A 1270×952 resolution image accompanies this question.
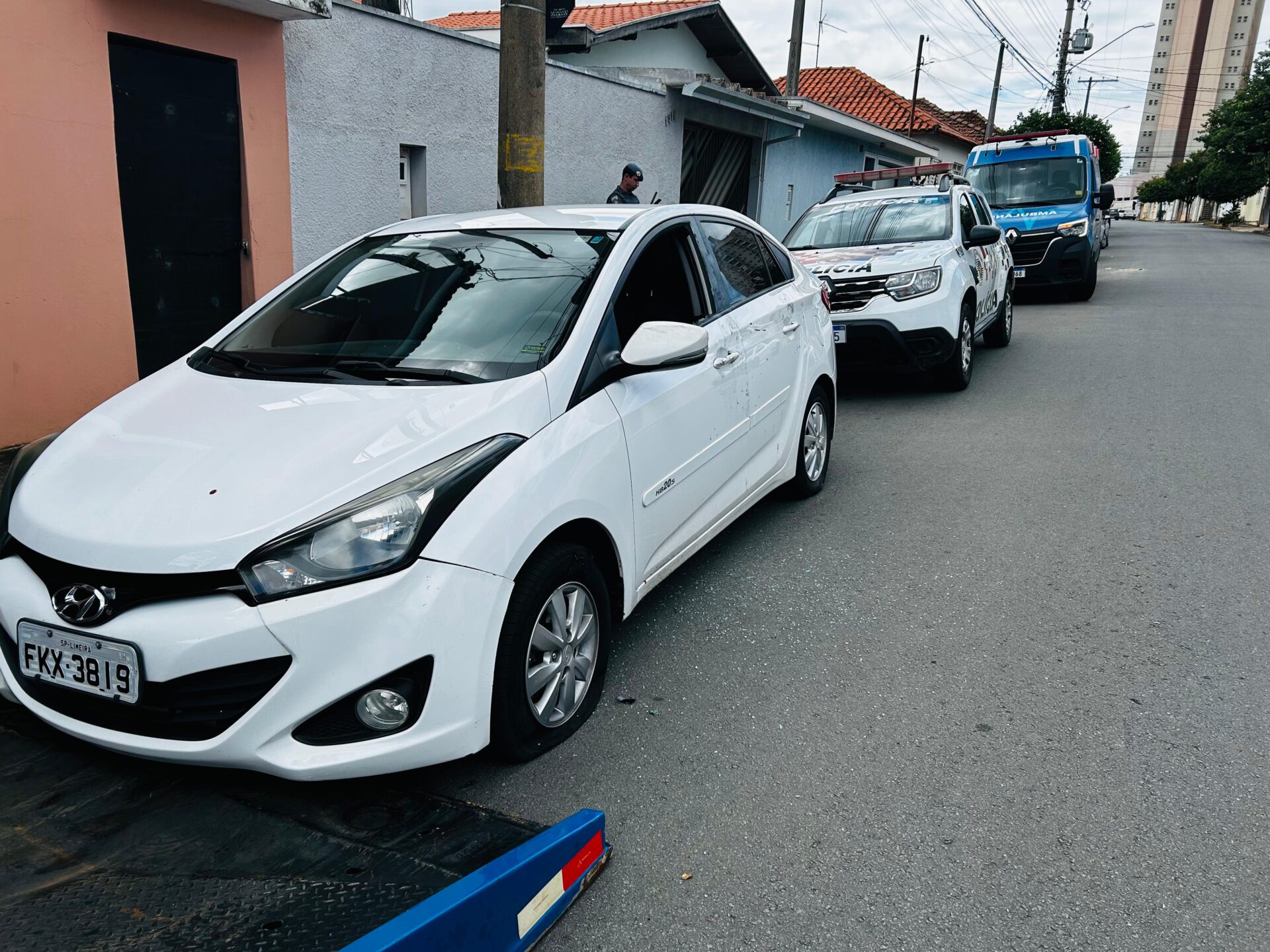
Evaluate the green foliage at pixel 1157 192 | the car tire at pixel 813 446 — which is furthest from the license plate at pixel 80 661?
the green foliage at pixel 1157 192

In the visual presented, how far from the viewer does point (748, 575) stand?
14.9 feet

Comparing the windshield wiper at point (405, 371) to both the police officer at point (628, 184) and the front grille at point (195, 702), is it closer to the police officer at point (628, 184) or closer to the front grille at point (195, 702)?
the front grille at point (195, 702)

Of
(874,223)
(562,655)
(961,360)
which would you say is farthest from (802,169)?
(562,655)

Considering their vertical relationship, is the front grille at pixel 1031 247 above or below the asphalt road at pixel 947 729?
above

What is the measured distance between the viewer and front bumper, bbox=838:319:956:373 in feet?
25.8


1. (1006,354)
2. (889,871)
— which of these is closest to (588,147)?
(1006,354)

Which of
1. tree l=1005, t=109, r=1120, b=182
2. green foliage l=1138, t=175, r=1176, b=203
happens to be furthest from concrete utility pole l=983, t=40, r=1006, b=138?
green foliage l=1138, t=175, r=1176, b=203

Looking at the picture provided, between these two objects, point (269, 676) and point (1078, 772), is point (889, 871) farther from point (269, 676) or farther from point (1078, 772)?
point (269, 676)

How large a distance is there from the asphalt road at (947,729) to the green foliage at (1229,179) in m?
45.5

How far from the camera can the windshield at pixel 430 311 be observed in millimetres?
3307

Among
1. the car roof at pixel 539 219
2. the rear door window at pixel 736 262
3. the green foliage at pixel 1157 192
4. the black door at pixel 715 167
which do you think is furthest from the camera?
the green foliage at pixel 1157 192

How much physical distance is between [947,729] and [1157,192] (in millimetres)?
107759

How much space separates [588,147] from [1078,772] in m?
10.4

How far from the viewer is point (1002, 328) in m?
10.8
